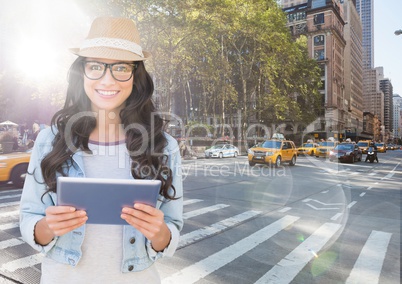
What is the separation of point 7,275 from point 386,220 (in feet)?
25.7

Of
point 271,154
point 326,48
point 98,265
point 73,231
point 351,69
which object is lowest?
point 271,154

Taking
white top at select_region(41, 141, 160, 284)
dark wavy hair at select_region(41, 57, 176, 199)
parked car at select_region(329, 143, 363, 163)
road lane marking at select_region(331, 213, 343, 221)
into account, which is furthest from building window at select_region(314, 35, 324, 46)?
white top at select_region(41, 141, 160, 284)

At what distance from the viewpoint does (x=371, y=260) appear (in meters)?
5.07

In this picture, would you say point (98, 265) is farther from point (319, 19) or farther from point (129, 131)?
point (319, 19)

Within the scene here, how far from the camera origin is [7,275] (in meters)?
4.25

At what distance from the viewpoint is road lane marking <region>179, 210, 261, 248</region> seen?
230 inches

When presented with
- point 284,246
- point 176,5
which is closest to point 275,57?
point 176,5

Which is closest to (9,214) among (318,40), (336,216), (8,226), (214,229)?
(8,226)

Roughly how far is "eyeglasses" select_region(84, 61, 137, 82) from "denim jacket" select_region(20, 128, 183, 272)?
403 mm

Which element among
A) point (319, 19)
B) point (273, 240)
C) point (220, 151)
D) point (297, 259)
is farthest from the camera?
point (319, 19)

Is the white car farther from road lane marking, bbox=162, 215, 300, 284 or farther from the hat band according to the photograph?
the hat band

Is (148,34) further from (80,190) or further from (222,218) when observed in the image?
(80,190)

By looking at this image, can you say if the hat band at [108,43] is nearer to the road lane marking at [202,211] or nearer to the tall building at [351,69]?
A: the road lane marking at [202,211]

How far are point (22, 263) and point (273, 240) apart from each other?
4.07 meters
